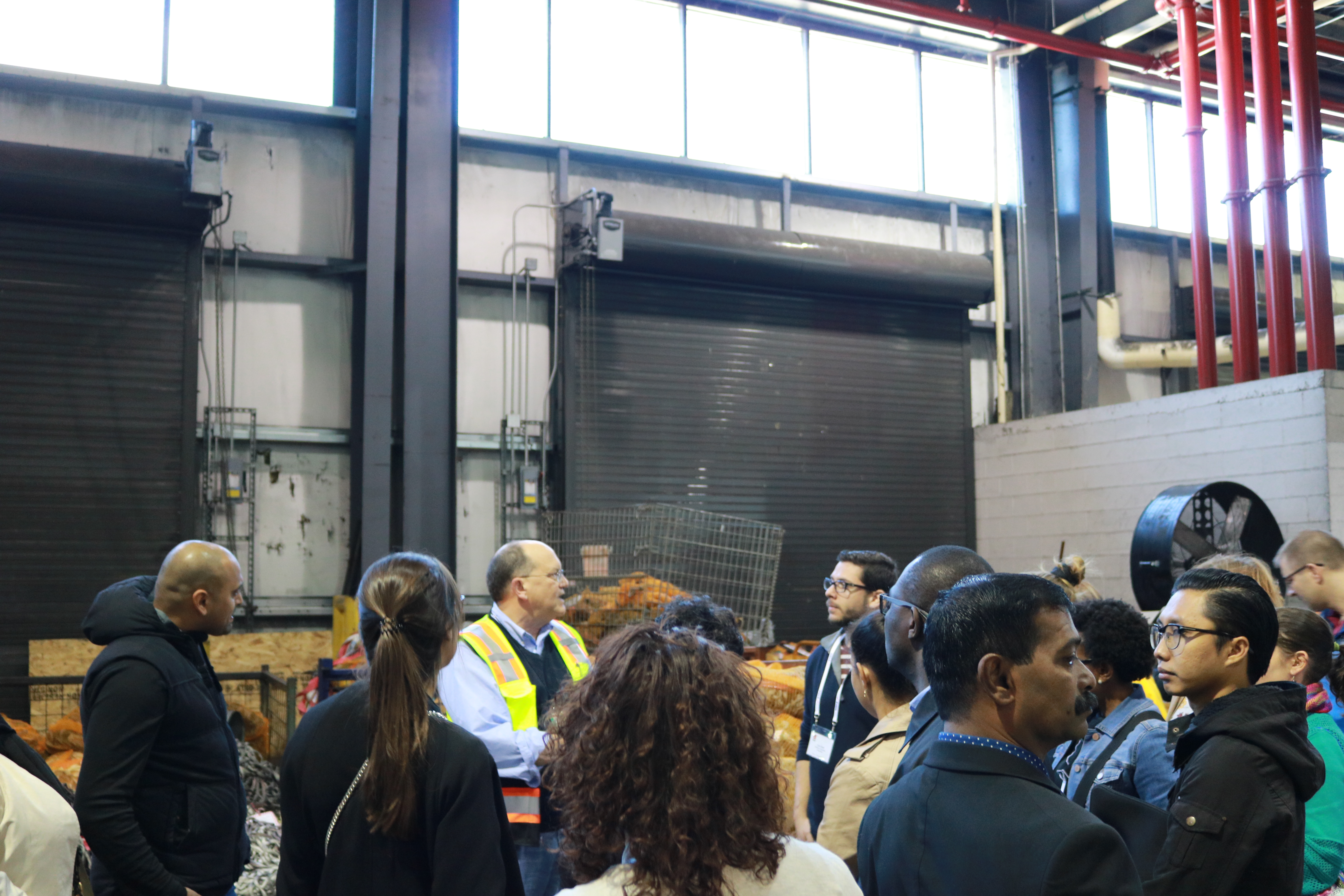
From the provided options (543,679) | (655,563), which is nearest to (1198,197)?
(655,563)

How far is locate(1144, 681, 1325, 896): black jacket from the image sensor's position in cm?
196

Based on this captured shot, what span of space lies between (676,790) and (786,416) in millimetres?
8188

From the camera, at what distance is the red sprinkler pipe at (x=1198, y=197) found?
8953mm

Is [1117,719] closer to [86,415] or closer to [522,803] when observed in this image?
[522,803]

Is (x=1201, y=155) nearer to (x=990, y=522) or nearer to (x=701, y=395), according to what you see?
(x=990, y=522)

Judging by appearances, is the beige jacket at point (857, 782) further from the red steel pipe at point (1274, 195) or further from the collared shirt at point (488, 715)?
the red steel pipe at point (1274, 195)

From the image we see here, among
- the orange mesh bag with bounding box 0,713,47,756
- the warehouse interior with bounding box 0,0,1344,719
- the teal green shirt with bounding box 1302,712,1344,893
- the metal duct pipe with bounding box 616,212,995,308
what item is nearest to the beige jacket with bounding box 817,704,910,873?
the teal green shirt with bounding box 1302,712,1344,893

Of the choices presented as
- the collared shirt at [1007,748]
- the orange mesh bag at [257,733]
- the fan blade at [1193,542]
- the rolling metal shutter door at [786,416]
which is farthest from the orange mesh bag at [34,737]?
the fan blade at [1193,542]

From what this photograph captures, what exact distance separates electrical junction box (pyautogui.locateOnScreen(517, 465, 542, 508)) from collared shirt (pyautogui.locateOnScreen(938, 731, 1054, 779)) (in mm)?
6982

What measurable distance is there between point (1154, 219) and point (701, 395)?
5644 millimetres

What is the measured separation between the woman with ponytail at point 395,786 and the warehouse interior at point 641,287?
17.1 feet

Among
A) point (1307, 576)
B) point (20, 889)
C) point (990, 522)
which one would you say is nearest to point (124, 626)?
point (20, 889)

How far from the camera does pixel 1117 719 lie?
8.75ft

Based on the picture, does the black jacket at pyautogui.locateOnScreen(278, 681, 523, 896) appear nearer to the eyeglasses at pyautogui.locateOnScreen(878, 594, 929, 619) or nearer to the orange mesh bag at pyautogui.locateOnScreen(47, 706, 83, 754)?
the eyeglasses at pyautogui.locateOnScreen(878, 594, 929, 619)
